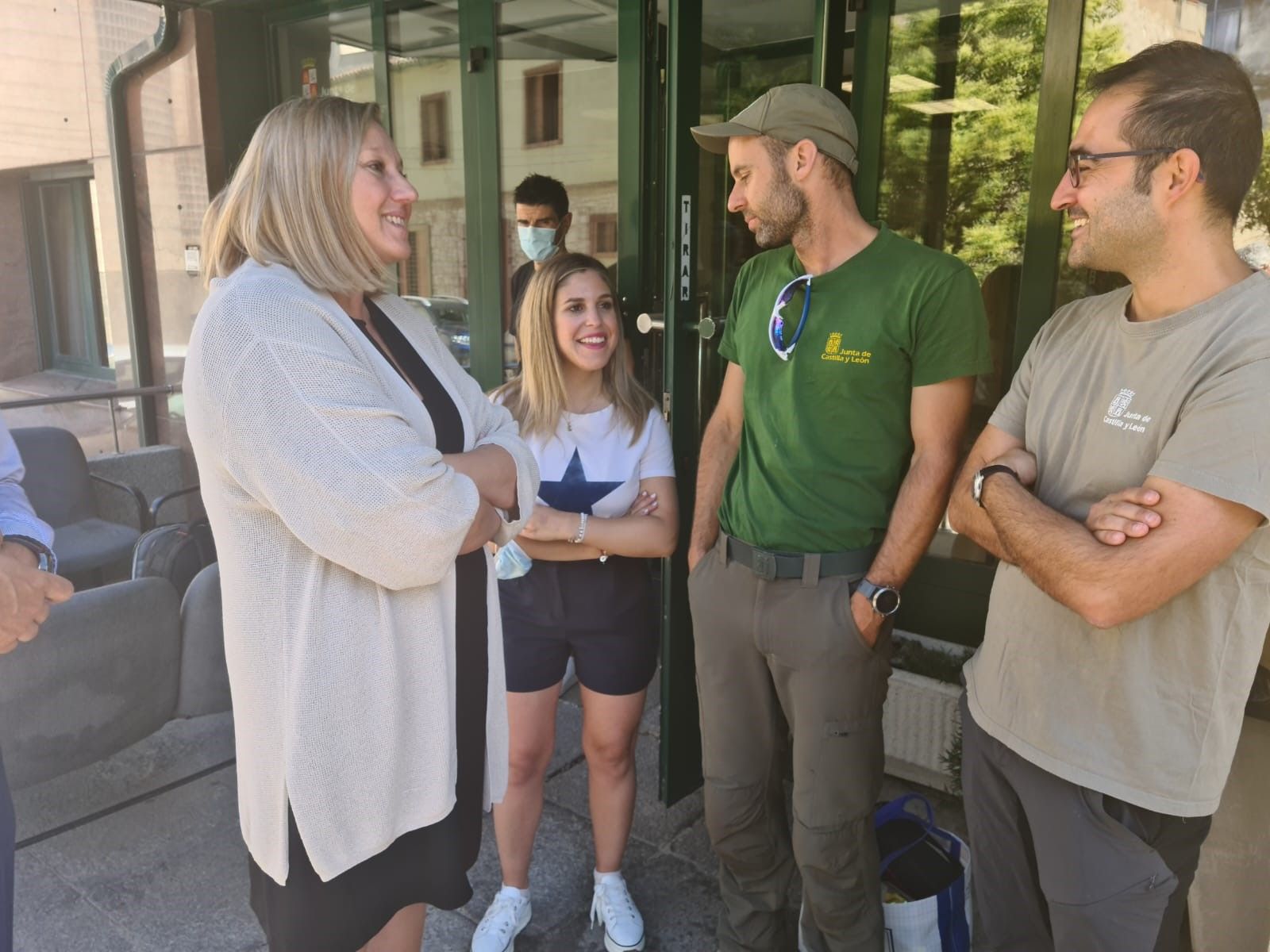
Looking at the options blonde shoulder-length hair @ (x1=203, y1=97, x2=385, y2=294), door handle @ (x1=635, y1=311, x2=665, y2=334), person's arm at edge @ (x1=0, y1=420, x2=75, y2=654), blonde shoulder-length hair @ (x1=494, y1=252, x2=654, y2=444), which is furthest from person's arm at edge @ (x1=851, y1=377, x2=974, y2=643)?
person's arm at edge @ (x1=0, y1=420, x2=75, y2=654)

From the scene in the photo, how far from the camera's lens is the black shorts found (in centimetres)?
239

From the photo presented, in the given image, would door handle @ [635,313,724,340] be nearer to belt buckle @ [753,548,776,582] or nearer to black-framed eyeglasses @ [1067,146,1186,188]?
belt buckle @ [753,548,776,582]

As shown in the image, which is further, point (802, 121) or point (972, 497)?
point (802, 121)

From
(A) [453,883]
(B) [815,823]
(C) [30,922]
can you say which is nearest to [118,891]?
(C) [30,922]

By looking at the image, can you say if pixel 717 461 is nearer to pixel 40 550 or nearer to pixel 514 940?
pixel 514 940

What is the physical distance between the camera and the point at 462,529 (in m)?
1.51

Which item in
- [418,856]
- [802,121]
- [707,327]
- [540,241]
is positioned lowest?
[418,856]

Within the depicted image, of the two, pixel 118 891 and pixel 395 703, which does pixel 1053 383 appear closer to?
pixel 395 703

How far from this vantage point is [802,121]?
Result: 2082 millimetres

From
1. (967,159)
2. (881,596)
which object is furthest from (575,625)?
(967,159)

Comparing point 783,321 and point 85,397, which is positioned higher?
point 783,321

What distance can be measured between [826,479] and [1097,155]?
834 millimetres

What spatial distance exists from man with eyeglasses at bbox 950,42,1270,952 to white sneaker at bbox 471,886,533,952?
137cm

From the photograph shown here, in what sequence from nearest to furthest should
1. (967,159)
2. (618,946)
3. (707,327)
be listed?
(618,946) < (707,327) < (967,159)
